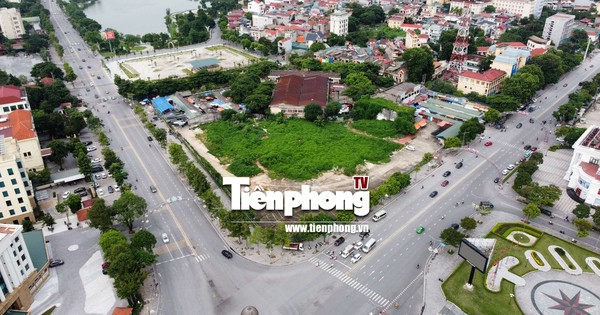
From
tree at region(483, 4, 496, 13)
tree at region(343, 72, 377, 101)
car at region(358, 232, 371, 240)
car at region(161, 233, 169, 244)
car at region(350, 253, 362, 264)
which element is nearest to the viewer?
car at region(350, 253, 362, 264)

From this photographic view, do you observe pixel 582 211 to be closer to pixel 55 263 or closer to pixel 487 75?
pixel 487 75

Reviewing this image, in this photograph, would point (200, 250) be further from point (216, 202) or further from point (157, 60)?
point (157, 60)

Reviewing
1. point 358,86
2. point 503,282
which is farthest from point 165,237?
point 358,86

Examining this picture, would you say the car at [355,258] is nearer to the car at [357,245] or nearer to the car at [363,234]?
the car at [357,245]

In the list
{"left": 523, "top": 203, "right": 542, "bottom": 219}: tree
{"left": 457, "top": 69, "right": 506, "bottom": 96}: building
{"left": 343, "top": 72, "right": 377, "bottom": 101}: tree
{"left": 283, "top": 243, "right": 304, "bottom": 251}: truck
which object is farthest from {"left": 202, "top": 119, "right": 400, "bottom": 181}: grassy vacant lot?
{"left": 457, "top": 69, "right": 506, "bottom": 96}: building

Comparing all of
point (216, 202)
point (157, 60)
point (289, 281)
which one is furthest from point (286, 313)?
point (157, 60)

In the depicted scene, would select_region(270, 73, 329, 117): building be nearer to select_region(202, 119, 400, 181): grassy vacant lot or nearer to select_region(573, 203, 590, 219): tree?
select_region(202, 119, 400, 181): grassy vacant lot
